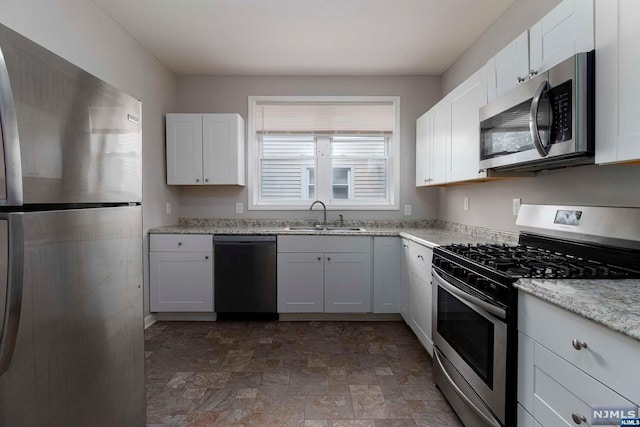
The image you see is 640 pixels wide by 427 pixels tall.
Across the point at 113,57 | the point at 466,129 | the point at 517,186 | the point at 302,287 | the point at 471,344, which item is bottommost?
the point at 302,287

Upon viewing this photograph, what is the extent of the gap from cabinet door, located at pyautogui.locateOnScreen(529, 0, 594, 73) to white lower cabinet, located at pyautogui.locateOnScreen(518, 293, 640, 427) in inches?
42.1

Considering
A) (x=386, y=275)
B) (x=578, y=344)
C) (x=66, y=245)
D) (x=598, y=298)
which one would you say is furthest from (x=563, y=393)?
(x=386, y=275)

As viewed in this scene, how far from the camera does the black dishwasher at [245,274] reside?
3168 millimetres

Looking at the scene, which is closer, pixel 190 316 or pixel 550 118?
pixel 550 118

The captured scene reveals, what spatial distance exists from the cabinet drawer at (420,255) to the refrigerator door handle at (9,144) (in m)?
2.21

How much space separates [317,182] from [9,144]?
10.2ft

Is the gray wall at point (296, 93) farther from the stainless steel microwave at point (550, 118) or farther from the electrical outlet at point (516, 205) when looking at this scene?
the stainless steel microwave at point (550, 118)

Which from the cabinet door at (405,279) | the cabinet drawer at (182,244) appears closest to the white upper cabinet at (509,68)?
the cabinet door at (405,279)

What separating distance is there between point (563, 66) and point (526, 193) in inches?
41.3

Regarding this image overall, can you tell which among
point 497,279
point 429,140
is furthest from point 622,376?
point 429,140

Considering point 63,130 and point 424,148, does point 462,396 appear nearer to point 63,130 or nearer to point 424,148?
point 63,130

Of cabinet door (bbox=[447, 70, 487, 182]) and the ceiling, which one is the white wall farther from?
cabinet door (bbox=[447, 70, 487, 182])

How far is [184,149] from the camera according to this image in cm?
348

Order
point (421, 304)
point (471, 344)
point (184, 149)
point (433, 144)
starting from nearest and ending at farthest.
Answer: point (471, 344)
point (421, 304)
point (433, 144)
point (184, 149)
